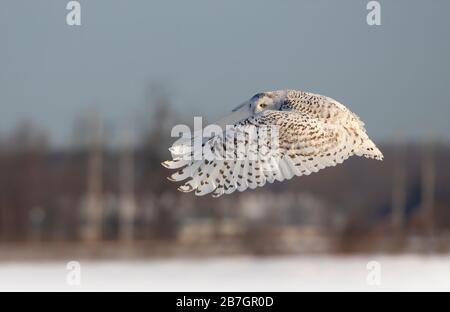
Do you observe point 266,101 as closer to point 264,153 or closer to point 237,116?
point 237,116

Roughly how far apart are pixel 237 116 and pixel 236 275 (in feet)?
28.7

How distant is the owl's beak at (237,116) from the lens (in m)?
8.33

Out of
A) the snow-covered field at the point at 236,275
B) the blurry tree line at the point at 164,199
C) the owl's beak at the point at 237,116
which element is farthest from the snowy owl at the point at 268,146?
the blurry tree line at the point at 164,199

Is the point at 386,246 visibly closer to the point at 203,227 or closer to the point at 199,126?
the point at 203,227

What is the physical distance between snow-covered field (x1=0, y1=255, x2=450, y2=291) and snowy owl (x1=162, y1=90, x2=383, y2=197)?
6.36 m

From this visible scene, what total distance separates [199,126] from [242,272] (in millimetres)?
9436

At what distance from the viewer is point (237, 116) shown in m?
8.48

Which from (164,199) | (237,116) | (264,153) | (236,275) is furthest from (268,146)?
(164,199)

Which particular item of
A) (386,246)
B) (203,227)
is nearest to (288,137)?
(386,246)

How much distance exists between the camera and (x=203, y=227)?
32406 millimetres

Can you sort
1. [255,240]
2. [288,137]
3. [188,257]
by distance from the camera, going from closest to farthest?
[288,137], [188,257], [255,240]
